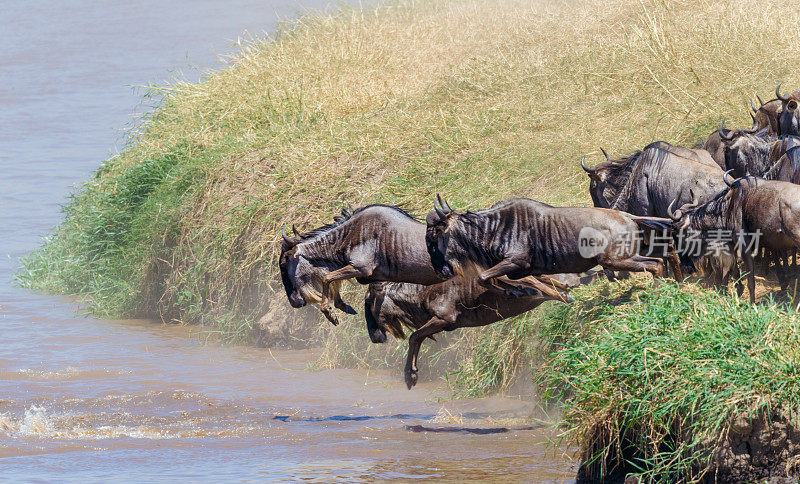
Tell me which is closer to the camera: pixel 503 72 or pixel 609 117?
pixel 609 117

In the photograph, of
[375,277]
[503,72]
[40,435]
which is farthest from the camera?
[503,72]

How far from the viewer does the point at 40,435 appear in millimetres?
7520

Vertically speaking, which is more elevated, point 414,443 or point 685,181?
point 685,181

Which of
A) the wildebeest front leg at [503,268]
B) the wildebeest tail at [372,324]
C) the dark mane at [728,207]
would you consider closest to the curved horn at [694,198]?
the dark mane at [728,207]

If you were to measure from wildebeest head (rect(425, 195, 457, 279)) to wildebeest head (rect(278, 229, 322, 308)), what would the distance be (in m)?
0.90

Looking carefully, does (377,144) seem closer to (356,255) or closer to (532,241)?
(356,255)

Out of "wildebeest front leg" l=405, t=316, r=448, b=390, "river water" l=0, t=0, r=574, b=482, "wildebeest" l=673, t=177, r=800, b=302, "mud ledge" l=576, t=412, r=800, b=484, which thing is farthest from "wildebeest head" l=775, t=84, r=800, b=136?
"mud ledge" l=576, t=412, r=800, b=484

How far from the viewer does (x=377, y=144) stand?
10797mm

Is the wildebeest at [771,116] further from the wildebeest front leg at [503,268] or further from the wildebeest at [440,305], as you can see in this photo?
the wildebeest front leg at [503,268]

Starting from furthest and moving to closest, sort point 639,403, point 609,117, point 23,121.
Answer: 1. point 23,121
2. point 609,117
3. point 639,403

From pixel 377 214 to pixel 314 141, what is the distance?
4540 millimetres

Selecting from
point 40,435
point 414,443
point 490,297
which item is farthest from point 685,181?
point 40,435

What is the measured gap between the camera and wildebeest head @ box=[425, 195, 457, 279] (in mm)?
6461

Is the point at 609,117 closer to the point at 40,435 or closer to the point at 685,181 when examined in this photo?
the point at 685,181
